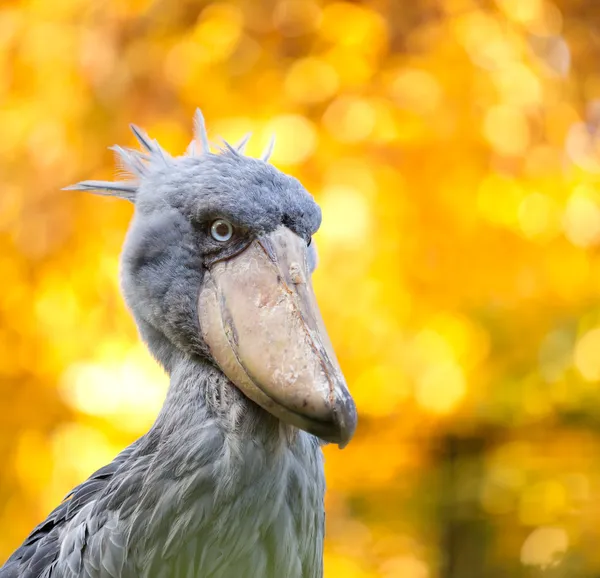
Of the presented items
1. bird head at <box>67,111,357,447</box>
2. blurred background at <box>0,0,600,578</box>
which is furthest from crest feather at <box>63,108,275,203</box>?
blurred background at <box>0,0,600,578</box>

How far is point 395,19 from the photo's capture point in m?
2.96

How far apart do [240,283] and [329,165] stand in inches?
65.0

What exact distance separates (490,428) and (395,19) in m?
1.81

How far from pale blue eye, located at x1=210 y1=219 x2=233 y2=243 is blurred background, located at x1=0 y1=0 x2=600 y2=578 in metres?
1.53

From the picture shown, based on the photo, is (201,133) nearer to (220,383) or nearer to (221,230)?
(221,230)

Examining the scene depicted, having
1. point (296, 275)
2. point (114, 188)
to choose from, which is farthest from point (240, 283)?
point (114, 188)

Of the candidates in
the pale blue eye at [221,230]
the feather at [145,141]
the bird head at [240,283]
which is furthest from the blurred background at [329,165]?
the pale blue eye at [221,230]

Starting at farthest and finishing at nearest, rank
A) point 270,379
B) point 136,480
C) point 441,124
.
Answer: point 441,124 → point 136,480 → point 270,379

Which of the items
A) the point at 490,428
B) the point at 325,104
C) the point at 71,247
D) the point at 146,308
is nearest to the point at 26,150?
the point at 71,247

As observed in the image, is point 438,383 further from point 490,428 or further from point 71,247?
point 71,247

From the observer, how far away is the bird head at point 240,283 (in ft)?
4.16

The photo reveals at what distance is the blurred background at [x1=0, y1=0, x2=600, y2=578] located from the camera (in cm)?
289

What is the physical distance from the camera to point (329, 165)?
2.96 m

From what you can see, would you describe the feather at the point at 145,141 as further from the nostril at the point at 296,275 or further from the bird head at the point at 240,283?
the nostril at the point at 296,275
